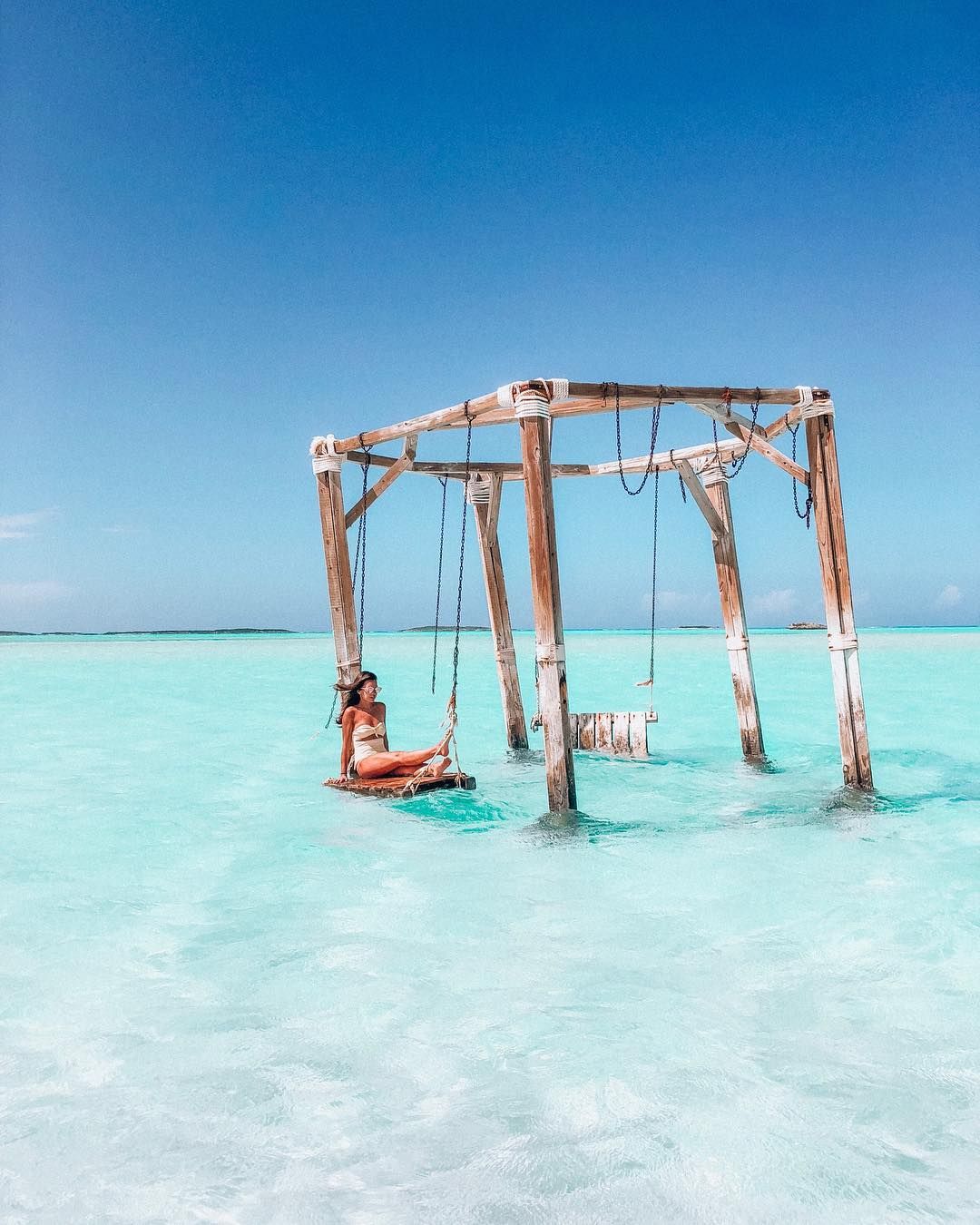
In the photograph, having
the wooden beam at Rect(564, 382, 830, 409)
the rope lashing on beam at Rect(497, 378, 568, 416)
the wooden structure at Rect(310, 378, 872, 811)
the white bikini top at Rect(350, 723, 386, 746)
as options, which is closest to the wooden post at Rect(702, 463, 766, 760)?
the wooden structure at Rect(310, 378, 872, 811)

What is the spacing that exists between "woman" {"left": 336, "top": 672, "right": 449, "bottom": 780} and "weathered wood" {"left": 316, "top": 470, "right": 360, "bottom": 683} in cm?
37

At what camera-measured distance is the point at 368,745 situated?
977 cm

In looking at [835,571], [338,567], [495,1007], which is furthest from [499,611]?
[495,1007]

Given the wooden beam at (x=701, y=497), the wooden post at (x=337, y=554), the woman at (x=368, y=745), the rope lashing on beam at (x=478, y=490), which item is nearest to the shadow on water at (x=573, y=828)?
the woman at (x=368, y=745)

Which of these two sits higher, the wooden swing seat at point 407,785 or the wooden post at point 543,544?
the wooden post at point 543,544

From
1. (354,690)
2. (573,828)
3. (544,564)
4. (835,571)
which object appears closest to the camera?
(544,564)

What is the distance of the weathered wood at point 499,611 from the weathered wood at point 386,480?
1935 millimetres

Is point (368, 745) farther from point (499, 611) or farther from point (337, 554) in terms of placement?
point (499, 611)

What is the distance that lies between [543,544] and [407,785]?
3.06 metres

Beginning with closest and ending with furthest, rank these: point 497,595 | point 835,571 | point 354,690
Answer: point 835,571 → point 354,690 → point 497,595

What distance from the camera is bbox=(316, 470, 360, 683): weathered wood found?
10133 mm

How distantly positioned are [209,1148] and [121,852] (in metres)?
5.60

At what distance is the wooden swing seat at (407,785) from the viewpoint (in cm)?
904

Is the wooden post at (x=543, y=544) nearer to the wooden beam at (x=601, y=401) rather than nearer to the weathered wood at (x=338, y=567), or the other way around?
the wooden beam at (x=601, y=401)
